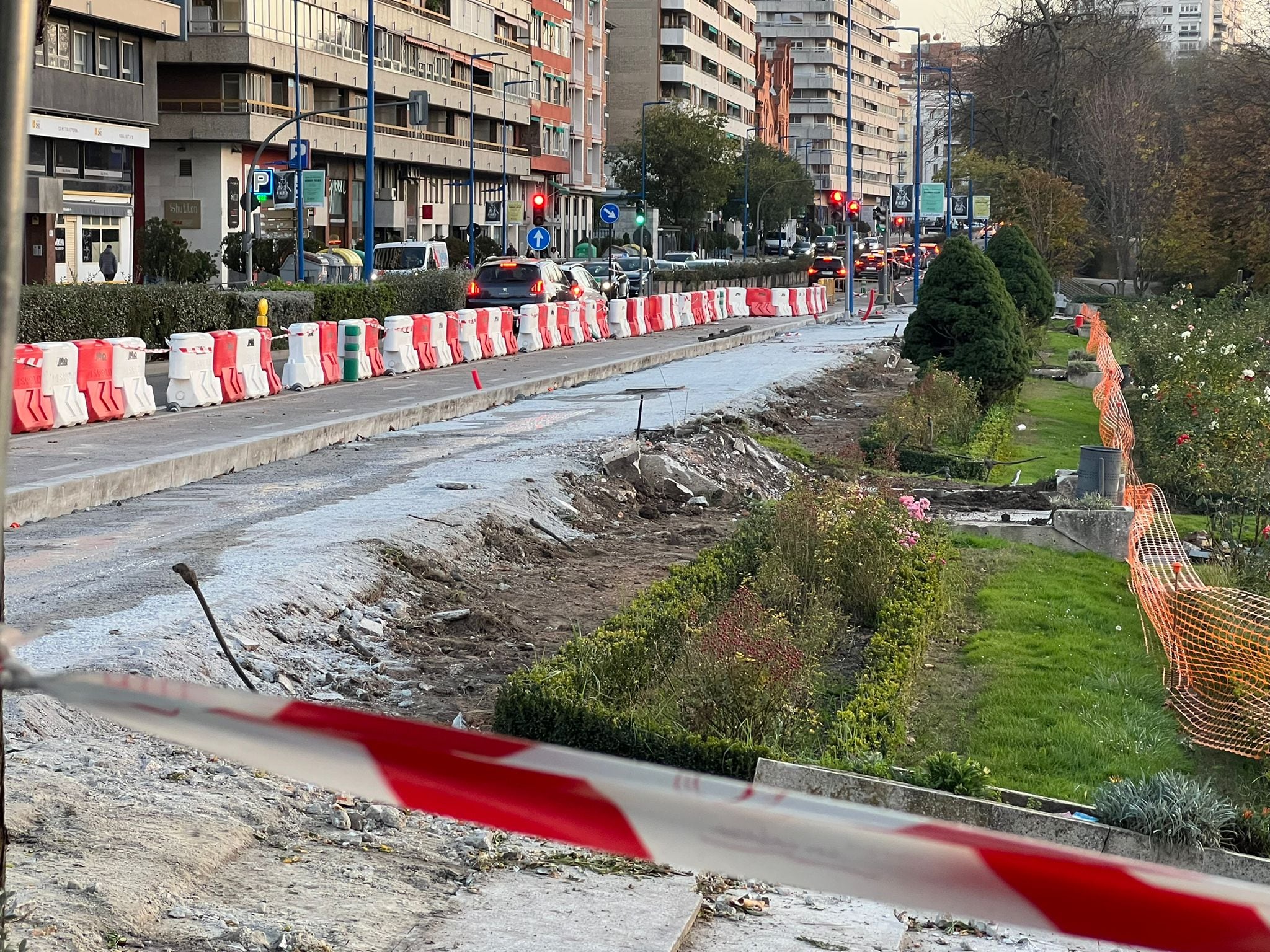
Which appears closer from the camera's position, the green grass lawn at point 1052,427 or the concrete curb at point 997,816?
the concrete curb at point 997,816

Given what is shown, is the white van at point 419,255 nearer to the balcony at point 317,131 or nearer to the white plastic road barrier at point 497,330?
the balcony at point 317,131

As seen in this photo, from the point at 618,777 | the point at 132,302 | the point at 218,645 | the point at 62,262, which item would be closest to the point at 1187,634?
the point at 218,645

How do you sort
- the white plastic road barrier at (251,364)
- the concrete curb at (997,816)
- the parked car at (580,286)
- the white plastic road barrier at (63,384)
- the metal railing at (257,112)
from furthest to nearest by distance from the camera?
the metal railing at (257,112), the parked car at (580,286), the white plastic road barrier at (251,364), the white plastic road barrier at (63,384), the concrete curb at (997,816)

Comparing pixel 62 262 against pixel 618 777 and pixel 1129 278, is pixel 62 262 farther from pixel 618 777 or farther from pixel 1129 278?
pixel 618 777

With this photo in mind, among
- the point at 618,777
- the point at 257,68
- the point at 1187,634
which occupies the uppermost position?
the point at 257,68

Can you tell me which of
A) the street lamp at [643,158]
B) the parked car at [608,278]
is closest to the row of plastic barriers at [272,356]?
the parked car at [608,278]

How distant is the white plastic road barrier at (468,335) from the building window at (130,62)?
27.0 m

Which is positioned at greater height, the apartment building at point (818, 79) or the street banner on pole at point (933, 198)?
the apartment building at point (818, 79)

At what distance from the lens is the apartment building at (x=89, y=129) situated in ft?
156

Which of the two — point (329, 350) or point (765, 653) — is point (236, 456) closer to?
point (765, 653)

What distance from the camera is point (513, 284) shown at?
35.8 metres

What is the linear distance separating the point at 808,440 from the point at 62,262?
3421cm

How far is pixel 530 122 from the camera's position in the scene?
91.6m

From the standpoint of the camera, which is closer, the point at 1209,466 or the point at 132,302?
the point at 1209,466
